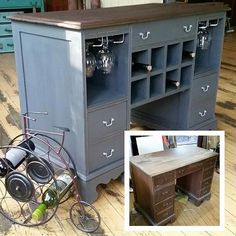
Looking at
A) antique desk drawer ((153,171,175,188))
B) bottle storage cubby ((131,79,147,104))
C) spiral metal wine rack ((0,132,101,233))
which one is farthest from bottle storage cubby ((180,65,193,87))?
antique desk drawer ((153,171,175,188))

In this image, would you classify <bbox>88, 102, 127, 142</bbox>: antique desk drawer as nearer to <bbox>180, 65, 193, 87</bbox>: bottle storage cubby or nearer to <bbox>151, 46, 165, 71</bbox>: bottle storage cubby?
<bbox>151, 46, 165, 71</bbox>: bottle storage cubby

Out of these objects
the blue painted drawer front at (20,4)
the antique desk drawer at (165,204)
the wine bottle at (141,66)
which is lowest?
the antique desk drawer at (165,204)

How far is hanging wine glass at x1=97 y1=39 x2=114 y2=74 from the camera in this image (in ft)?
5.60

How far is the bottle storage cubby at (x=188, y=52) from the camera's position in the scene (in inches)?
82.0

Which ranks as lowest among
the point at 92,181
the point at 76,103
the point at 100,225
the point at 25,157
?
the point at 100,225

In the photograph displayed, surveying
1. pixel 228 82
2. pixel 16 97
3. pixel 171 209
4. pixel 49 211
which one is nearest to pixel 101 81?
pixel 49 211

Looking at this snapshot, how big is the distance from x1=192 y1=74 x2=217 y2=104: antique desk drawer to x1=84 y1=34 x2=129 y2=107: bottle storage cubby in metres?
0.63

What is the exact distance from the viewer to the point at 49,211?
5.30 ft

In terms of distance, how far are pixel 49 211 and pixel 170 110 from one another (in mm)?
1108

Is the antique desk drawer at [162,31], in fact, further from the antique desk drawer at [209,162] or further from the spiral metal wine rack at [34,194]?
the antique desk drawer at [209,162]

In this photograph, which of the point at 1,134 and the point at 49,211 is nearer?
the point at 49,211

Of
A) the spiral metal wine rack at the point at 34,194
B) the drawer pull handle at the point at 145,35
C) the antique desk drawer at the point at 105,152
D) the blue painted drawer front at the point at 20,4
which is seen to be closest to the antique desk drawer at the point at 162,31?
the drawer pull handle at the point at 145,35

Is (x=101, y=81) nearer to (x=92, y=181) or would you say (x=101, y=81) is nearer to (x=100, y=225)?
(x=92, y=181)

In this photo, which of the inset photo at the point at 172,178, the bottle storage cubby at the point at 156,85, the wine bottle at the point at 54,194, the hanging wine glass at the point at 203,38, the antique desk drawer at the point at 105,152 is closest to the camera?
the inset photo at the point at 172,178
